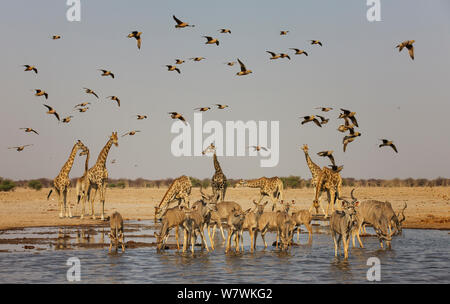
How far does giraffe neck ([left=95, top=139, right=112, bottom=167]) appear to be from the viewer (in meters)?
32.0

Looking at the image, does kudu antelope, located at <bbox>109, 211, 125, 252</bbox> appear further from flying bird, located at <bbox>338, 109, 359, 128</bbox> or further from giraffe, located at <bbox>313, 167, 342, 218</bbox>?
giraffe, located at <bbox>313, 167, 342, 218</bbox>

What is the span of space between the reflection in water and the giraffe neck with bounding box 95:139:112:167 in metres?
8.52

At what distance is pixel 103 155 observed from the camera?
32531mm

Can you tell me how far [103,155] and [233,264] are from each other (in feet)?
51.1

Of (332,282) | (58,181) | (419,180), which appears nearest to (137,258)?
(332,282)

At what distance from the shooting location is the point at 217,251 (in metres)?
21.3

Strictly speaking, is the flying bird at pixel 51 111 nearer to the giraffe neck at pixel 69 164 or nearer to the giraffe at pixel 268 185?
the giraffe neck at pixel 69 164

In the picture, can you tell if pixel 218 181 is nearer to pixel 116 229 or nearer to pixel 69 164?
pixel 69 164

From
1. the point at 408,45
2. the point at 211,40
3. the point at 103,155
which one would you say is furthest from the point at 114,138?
the point at 408,45

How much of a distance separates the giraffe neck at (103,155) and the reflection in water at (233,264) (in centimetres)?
852

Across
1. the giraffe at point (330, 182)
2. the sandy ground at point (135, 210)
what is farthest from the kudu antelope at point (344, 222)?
the giraffe at point (330, 182)

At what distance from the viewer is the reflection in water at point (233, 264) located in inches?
652
